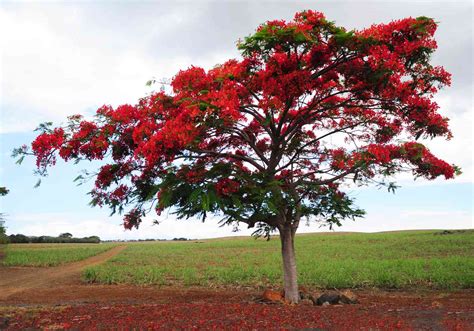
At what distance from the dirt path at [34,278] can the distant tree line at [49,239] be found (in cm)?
2680

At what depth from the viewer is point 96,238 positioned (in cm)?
7644

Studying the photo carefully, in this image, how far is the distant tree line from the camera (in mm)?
60394

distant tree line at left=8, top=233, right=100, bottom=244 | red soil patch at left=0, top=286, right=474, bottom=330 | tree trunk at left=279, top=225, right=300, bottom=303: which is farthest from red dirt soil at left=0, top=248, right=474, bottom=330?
distant tree line at left=8, top=233, right=100, bottom=244

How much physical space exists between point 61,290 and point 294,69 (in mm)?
16268

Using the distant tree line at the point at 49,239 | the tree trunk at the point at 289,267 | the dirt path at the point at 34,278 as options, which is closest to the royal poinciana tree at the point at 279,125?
the tree trunk at the point at 289,267

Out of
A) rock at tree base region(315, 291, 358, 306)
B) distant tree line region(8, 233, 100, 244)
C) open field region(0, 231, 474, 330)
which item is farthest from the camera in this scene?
distant tree line region(8, 233, 100, 244)

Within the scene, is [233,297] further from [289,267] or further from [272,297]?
[289,267]

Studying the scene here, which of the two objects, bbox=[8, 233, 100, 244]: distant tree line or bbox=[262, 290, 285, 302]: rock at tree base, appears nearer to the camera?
bbox=[262, 290, 285, 302]: rock at tree base

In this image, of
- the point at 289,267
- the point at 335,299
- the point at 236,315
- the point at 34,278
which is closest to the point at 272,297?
the point at 289,267

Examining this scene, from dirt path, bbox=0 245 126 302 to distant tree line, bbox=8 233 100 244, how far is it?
26804mm

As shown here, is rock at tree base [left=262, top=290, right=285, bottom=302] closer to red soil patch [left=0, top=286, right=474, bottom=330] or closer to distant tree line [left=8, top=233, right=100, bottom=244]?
red soil patch [left=0, top=286, right=474, bottom=330]

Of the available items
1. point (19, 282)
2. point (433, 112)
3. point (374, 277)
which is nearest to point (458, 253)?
point (374, 277)

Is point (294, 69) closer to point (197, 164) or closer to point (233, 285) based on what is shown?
point (197, 164)

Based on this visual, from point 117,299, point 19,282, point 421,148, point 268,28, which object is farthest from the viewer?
point 19,282
